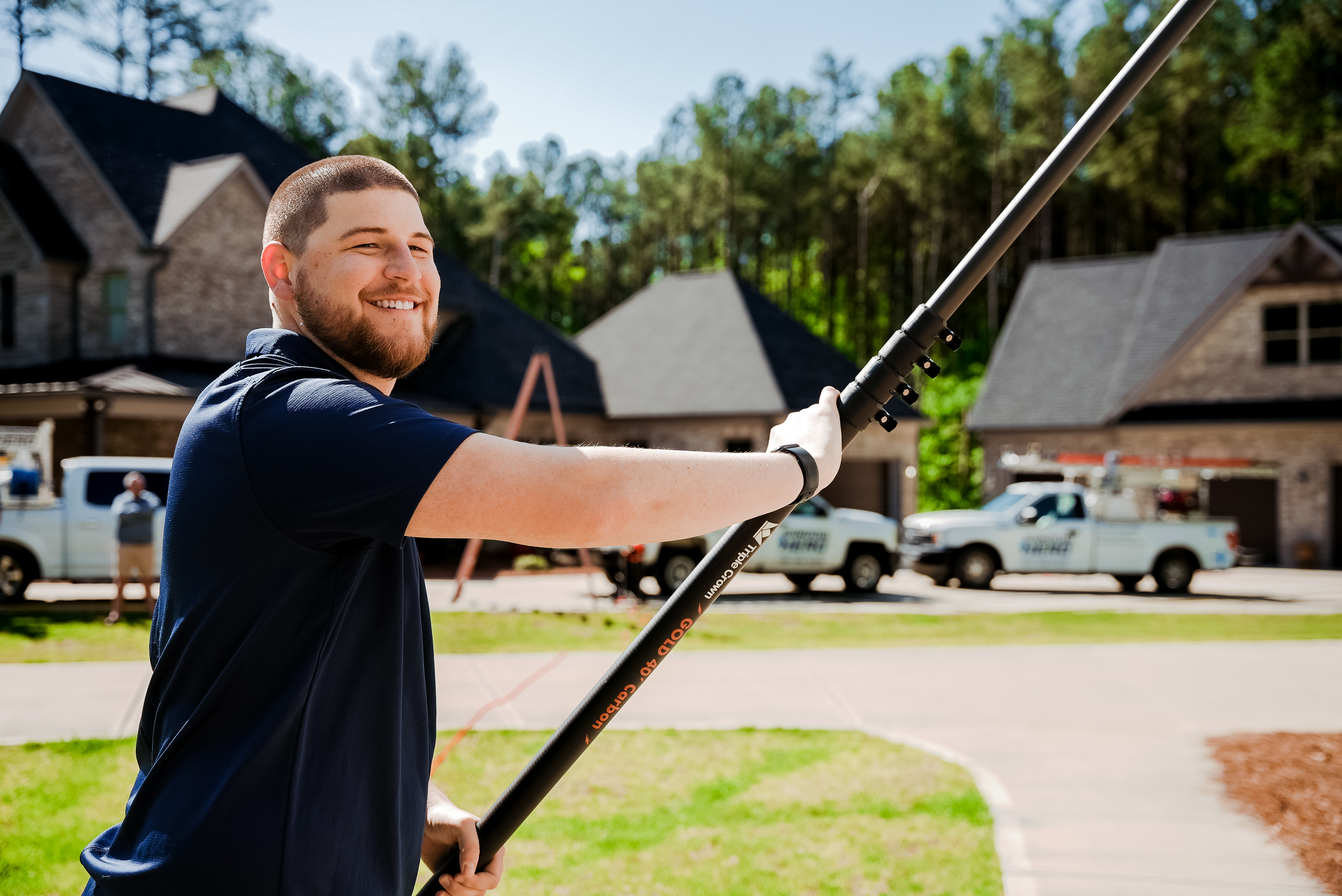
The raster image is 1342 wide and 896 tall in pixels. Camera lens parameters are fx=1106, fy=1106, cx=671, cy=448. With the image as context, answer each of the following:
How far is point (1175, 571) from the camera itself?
810 inches

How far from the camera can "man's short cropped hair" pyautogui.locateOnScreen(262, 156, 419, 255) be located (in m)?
1.64

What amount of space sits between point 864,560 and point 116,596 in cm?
1159

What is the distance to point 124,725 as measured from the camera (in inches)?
300

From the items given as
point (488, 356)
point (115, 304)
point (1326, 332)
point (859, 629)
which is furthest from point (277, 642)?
point (1326, 332)

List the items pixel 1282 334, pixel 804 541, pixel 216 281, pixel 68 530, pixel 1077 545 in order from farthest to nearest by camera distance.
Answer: pixel 1282 334
pixel 216 281
pixel 1077 545
pixel 804 541
pixel 68 530

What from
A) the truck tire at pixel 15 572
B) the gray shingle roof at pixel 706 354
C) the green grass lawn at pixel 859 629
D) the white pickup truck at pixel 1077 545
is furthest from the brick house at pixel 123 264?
the white pickup truck at pixel 1077 545

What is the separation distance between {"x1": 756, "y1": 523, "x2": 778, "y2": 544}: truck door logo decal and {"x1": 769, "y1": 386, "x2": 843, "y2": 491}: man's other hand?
6.0 inches

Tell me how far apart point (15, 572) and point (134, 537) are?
3.02 metres

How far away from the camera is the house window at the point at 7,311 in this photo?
2291 cm

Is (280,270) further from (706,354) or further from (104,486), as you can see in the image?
(706,354)

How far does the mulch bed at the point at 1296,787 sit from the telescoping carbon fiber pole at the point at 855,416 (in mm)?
4164

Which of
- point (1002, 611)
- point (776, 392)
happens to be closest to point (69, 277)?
point (776, 392)

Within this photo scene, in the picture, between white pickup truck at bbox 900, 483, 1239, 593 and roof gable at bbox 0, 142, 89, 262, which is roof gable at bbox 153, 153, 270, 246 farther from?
white pickup truck at bbox 900, 483, 1239, 593

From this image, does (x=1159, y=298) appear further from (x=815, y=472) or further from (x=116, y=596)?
(x=815, y=472)
